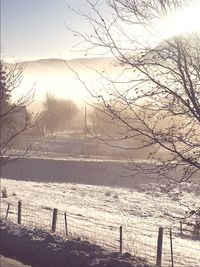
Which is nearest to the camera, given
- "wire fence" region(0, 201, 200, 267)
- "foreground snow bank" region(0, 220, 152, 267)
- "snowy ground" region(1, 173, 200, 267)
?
"foreground snow bank" region(0, 220, 152, 267)

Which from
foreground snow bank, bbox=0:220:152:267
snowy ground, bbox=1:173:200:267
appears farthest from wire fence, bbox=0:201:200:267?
foreground snow bank, bbox=0:220:152:267

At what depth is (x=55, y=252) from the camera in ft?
40.0

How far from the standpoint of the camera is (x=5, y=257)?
12.4 metres

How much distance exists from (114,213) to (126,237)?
1059cm

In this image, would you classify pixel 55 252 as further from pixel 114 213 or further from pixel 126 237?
pixel 114 213

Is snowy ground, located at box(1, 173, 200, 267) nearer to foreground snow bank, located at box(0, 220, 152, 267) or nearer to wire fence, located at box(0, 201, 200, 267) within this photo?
wire fence, located at box(0, 201, 200, 267)

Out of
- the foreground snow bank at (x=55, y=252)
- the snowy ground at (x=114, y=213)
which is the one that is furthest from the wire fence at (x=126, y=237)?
the foreground snow bank at (x=55, y=252)

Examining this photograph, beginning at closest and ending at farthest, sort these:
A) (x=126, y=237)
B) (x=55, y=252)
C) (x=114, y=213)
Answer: (x=55, y=252) < (x=126, y=237) < (x=114, y=213)

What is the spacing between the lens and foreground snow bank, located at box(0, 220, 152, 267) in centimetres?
1138

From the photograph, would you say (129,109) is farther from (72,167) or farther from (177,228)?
(72,167)

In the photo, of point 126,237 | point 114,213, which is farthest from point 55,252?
point 114,213

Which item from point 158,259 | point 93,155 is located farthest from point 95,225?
point 93,155

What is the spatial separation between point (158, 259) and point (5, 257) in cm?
344

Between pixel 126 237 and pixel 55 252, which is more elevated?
pixel 55 252
